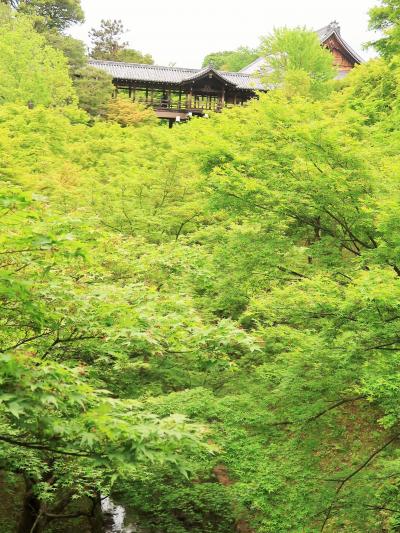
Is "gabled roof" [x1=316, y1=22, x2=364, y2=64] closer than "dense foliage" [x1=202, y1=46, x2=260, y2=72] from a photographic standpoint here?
Yes

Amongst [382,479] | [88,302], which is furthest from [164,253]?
[382,479]

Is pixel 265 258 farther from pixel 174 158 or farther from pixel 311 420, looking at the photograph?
pixel 174 158

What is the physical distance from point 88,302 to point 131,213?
915 cm

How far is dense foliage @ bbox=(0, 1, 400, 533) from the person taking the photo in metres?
4.82

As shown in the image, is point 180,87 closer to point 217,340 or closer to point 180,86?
point 180,86

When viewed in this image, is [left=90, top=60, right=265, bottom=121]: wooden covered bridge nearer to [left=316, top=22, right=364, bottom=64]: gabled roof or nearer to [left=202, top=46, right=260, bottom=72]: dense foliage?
[left=316, top=22, right=364, bottom=64]: gabled roof

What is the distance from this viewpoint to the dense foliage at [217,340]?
4.82 m

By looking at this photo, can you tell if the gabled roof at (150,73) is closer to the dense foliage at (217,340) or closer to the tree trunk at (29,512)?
the dense foliage at (217,340)

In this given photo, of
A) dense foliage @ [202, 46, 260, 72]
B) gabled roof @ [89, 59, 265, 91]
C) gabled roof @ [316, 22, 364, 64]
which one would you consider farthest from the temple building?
dense foliage @ [202, 46, 260, 72]

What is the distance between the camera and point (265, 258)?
10656mm

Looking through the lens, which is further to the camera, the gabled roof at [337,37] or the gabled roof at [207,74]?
the gabled roof at [337,37]

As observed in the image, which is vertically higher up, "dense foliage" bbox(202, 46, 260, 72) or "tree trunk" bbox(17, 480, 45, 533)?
"dense foliage" bbox(202, 46, 260, 72)

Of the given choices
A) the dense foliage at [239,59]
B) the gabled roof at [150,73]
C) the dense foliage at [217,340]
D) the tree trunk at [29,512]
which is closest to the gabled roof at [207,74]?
the gabled roof at [150,73]

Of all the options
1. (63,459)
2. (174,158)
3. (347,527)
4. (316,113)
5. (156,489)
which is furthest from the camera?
(174,158)
